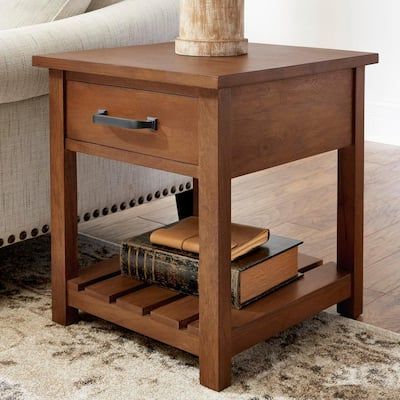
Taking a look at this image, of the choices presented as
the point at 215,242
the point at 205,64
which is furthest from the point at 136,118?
the point at 215,242

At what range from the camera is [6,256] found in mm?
1988

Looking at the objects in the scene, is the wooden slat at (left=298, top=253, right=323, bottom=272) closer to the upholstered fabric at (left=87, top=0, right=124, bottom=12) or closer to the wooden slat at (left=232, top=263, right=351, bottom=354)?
the wooden slat at (left=232, top=263, right=351, bottom=354)

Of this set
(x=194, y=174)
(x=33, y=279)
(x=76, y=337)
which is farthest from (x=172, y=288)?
(x=33, y=279)

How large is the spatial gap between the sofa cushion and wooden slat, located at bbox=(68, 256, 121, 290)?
564mm

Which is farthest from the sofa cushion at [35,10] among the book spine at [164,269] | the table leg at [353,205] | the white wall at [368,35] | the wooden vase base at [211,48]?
the white wall at [368,35]

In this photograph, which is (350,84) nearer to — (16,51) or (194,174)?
(194,174)

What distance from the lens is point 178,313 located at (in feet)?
4.71

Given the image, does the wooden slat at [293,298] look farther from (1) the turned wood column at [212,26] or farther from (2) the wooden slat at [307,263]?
(1) the turned wood column at [212,26]

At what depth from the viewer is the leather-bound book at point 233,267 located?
146 centimetres

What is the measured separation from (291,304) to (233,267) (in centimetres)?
12

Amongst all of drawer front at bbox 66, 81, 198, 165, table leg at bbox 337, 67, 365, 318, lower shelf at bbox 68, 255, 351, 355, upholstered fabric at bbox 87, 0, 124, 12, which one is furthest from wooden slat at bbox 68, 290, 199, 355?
upholstered fabric at bbox 87, 0, 124, 12

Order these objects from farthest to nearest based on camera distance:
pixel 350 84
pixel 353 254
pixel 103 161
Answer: pixel 103 161 < pixel 353 254 < pixel 350 84

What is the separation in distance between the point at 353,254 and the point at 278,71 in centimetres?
45

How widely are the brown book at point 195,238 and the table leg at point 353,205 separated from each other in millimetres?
164
